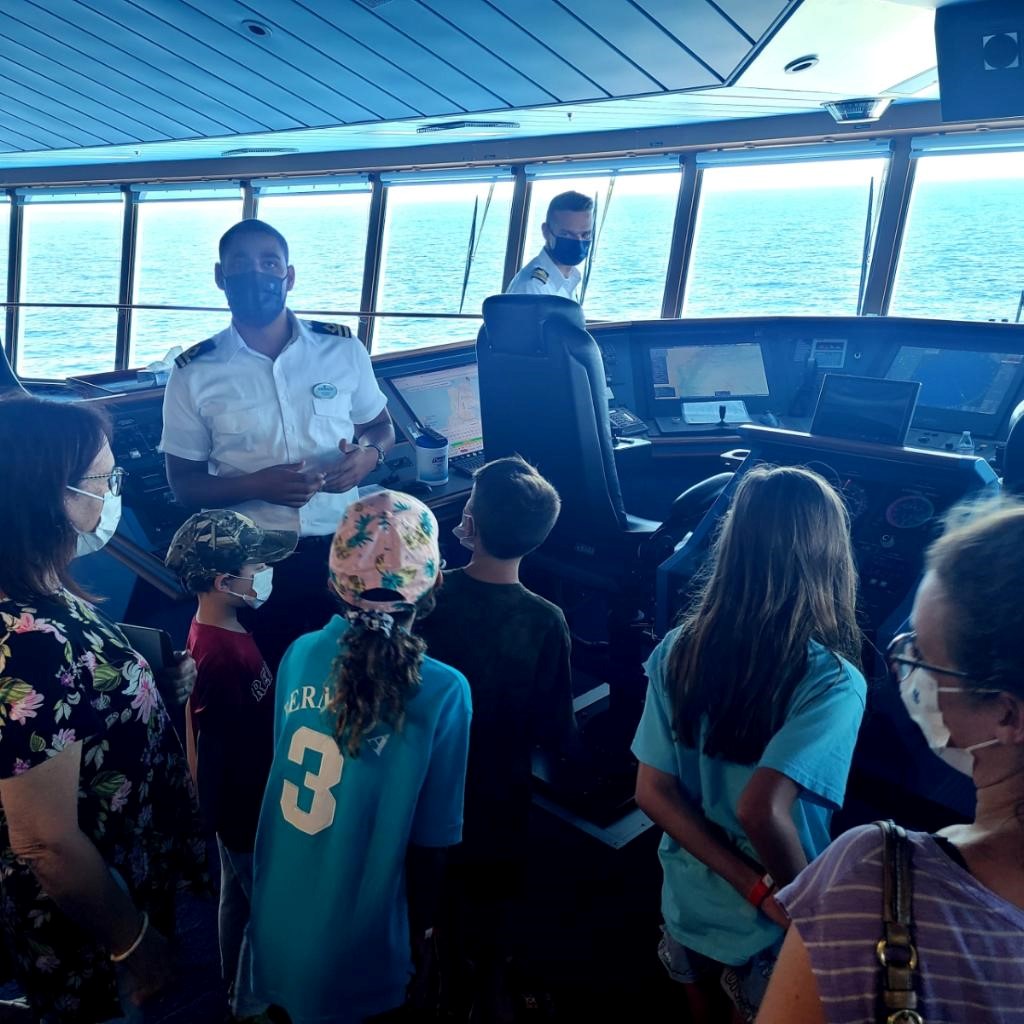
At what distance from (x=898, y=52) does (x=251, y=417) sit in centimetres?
265

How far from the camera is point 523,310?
99.5 inches

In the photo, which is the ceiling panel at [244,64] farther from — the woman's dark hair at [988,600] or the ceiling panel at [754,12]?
the woman's dark hair at [988,600]

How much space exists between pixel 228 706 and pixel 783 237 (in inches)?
1228

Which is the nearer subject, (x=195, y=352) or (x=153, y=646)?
(x=153, y=646)

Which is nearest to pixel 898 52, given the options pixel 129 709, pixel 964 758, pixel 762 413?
pixel 762 413

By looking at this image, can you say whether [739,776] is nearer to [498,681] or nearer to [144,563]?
[498,681]

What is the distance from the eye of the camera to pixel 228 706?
1519mm

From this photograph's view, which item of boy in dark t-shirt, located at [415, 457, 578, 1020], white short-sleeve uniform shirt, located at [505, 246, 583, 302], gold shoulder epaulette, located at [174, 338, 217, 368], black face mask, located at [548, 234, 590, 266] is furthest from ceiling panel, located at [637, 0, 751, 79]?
boy in dark t-shirt, located at [415, 457, 578, 1020]

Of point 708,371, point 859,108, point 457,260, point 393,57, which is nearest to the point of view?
point 393,57

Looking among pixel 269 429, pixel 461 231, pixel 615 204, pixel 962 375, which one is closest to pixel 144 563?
pixel 269 429

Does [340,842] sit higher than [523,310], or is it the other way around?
[523,310]

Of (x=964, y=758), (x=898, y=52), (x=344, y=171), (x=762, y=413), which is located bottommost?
(x=964, y=758)

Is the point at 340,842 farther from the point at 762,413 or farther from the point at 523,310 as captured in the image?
the point at 762,413

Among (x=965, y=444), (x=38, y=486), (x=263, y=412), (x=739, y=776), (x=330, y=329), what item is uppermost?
(x=330, y=329)
